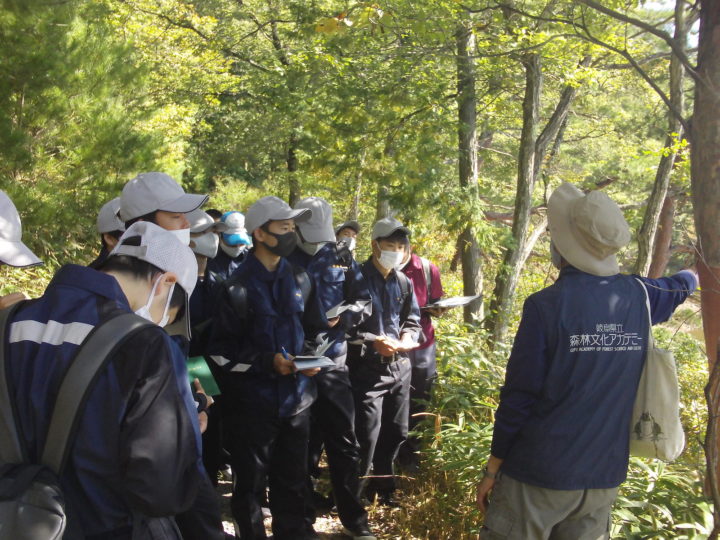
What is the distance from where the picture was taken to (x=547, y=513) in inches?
116

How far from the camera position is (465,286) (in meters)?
9.98

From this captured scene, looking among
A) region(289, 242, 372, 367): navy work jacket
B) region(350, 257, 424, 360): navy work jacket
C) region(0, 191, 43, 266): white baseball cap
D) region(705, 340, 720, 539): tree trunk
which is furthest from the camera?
region(350, 257, 424, 360): navy work jacket

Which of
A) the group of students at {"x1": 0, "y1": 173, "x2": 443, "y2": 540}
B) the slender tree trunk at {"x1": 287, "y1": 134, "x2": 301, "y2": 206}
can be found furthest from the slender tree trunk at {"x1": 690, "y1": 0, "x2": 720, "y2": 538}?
the slender tree trunk at {"x1": 287, "y1": 134, "x2": 301, "y2": 206}

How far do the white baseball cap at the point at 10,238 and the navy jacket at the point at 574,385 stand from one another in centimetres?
212

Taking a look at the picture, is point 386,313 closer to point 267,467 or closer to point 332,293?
point 332,293

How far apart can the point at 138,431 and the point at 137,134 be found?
10.8 meters

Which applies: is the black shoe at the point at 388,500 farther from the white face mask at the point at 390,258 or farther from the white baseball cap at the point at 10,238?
the white baseball cap at the point at 10,238

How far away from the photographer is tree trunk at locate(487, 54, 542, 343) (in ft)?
31.3

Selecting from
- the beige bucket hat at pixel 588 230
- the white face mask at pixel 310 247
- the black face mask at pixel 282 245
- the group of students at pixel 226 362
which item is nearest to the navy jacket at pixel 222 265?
the group of students at pixel 226 362

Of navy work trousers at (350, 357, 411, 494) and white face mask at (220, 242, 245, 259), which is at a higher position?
white face mask at (220, 242, 245, 259)

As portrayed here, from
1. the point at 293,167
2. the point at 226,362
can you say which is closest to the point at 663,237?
the point at 293,167

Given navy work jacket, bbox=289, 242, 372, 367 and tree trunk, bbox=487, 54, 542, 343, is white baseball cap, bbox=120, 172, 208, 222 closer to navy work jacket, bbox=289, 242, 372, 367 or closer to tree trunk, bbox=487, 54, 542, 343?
navy work jacket, bbox=289, 242, 372, 367

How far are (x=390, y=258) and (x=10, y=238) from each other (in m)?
3.09

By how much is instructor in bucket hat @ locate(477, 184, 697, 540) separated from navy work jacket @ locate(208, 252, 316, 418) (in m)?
1.61
